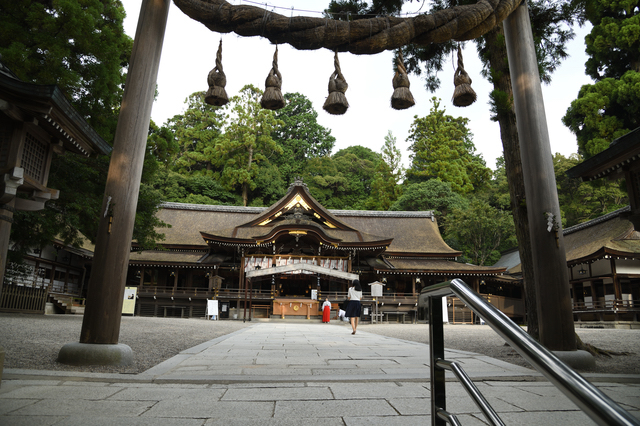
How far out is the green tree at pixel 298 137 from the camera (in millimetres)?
39375

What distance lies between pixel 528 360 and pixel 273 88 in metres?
3.85

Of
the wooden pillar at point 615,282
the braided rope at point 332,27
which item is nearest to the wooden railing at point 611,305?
the wooden pillar at point 615,282

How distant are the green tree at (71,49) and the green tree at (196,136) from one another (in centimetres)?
2621

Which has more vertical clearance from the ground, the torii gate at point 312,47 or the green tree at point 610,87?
the green tree at point 610,87

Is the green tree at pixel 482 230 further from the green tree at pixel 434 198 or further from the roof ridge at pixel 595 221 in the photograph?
the roof ridge at pixel 595 221

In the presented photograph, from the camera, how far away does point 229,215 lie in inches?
1123

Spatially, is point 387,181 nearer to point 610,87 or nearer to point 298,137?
point 298,137

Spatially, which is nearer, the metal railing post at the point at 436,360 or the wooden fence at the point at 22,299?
the metal railing post at the point at 436,360

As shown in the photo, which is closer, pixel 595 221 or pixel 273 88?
pixel 273 88

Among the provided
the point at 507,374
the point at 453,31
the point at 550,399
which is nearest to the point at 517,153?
the point at 453,31

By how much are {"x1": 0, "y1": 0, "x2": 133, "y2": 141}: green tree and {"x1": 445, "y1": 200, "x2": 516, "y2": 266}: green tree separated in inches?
922

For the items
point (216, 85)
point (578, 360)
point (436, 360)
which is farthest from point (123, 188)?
point (578, 360)

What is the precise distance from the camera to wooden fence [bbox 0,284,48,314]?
Answer: 40.5ft

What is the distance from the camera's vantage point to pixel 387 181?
38.4m
